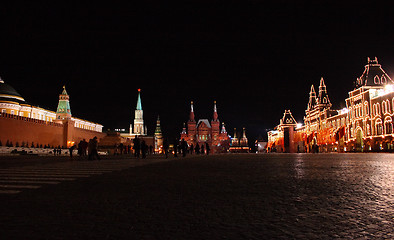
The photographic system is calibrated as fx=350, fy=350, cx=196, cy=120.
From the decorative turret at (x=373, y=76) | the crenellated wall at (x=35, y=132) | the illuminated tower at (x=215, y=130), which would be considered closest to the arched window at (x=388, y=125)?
the decorative turret at (x=373, y=76)

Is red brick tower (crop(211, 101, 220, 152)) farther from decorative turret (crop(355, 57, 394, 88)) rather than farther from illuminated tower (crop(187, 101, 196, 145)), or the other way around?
decorative turret (crop(355, 57, 394, 88))

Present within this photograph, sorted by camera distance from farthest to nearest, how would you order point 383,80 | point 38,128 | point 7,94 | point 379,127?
point 7,94, point 383,80, point 379,127, point 38,128

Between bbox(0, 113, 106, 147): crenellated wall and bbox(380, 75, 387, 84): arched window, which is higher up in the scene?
bbox(380, 75, 387, 84): arched window

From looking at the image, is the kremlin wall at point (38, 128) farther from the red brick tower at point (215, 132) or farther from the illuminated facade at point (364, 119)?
the red brick tower at point (215, 132)

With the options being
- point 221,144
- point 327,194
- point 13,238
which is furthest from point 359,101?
point 221,144

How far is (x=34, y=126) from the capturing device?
157 feet

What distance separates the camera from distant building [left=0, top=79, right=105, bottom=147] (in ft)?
140

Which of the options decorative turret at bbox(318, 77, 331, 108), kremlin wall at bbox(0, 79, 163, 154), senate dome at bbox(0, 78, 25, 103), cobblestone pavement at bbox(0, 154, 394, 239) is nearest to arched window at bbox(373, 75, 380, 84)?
decorative turret at bbox(318, 77, 331, 108)

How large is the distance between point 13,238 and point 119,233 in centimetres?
87

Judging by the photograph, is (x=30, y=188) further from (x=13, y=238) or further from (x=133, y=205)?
(x=13, y=238)

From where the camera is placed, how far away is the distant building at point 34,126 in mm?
42625

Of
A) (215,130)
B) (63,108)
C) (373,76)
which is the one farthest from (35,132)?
(215,130)

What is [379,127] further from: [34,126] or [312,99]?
[34,126]

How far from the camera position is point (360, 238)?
9.43 ft
